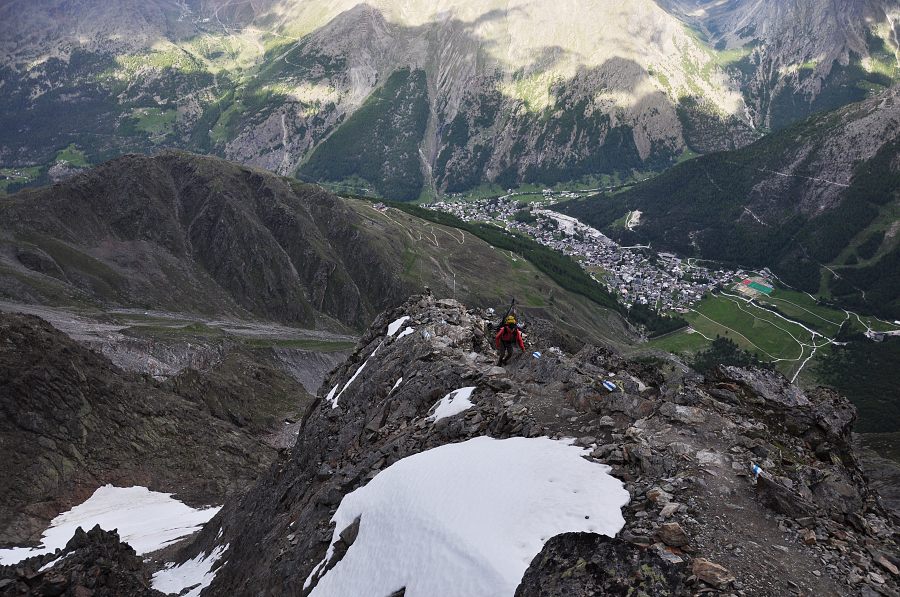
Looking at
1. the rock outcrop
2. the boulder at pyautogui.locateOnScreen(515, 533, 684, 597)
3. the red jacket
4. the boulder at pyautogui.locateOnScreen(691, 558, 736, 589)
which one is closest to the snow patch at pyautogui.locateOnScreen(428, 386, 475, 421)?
the red jacket

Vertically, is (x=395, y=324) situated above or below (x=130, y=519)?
above

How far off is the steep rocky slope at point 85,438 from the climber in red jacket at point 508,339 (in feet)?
139

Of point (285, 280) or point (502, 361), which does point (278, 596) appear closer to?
point (502, 361)

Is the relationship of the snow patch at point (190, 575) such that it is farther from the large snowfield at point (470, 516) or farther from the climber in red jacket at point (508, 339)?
the climber in red jacket at point (508, 339)

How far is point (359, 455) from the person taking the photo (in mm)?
28984

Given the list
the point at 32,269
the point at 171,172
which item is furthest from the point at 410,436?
the point at 171,172

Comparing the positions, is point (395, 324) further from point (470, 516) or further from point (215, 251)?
point (215, 251)

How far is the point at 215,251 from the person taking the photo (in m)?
164

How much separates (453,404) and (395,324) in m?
16.7

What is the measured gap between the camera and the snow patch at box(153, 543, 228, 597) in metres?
33.4

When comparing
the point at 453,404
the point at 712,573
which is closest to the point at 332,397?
the point at 453,404

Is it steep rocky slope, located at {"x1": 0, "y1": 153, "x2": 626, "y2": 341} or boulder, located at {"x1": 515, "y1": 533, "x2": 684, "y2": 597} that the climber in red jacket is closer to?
boulder, located at {"x1": 515, "y1": 533, "x2": 684, "y2": 597}

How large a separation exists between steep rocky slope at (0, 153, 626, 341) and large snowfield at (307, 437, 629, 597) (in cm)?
11771

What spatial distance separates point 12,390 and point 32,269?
3073 inches
